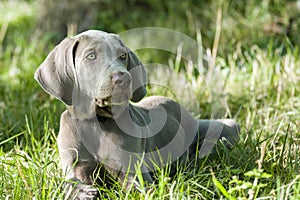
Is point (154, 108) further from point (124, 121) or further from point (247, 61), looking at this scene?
point (247, 61)

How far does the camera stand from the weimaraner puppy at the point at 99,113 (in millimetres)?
3250

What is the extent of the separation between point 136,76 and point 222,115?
5.11ft

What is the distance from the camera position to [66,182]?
3.41 m

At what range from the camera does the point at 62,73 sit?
3391mm

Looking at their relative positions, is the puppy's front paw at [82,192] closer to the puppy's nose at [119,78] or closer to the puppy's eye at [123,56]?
the puppy's nose at [119,78]

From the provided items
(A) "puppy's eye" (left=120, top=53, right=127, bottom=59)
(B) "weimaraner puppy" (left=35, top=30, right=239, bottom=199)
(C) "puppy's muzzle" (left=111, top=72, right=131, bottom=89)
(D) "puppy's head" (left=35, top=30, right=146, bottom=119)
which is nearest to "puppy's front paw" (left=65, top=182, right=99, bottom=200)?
(B) "weimaraner puppy" (left=35, top=30, right=239, bottom=199)

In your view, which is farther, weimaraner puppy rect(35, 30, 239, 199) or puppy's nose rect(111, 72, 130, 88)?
weimaraner puppy rect(35, 30, 239, 199)

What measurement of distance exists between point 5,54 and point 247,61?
108 inches

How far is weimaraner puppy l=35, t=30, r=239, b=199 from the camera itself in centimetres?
325

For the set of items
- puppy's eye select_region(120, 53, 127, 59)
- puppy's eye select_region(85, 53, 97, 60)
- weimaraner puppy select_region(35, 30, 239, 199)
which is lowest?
weimaraner puppy select_region(35, 30, 239, 199)

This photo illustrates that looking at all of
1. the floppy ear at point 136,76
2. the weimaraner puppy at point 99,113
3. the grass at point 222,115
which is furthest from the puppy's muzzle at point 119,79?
the grass at point 222,115

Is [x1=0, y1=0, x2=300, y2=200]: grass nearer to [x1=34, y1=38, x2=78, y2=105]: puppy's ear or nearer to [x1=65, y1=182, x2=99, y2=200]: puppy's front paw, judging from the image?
[x1=65, y1=182, x2=99, y2=200]: puppy's front paw

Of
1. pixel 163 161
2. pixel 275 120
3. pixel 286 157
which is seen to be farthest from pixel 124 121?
pixel 275 120

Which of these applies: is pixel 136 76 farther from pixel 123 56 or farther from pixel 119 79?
pixel 119 79
